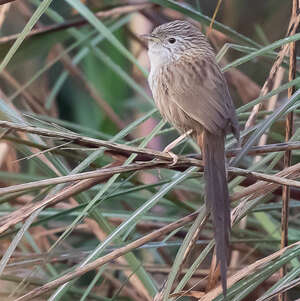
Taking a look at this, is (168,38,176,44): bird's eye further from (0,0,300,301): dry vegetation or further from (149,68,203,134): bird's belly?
(149,68,203,134): bird's belly

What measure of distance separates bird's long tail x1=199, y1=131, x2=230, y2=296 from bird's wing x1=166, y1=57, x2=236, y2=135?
0.05 metres

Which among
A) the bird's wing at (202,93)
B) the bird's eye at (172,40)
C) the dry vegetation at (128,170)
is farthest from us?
the bird's eye at (172,40)

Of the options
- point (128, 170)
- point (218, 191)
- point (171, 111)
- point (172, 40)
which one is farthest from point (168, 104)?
point (128, 170)

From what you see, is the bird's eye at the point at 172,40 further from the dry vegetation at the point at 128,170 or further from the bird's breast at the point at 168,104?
the bird's breast at the point at 168,104

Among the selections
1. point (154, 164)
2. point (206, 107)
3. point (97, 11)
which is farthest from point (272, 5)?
point (154, 164)

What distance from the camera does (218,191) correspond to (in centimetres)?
198

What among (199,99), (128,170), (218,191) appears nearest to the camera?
(128,170)

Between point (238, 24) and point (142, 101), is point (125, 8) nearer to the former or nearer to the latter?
point (142, 101)

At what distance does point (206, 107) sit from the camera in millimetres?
2328

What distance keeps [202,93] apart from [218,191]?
552 millimetres

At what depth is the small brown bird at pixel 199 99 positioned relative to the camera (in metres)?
1.95

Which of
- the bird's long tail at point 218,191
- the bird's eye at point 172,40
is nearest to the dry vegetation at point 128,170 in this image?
the bird's long tail at point 218,191

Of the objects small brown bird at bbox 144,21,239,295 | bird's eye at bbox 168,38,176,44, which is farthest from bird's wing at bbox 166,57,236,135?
bird's eye at bbox 168,38,176,44

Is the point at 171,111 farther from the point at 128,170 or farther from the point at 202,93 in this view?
the point at 128,170
